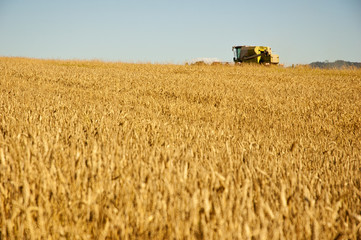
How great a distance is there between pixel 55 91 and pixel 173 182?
7.09 m

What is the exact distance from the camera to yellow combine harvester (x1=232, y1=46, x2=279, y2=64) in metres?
25.0

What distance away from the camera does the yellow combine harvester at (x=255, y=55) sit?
25.0 metres

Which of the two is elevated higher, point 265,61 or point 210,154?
point 265,61

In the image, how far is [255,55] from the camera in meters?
25.0

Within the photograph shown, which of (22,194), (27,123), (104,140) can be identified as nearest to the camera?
(22,194)

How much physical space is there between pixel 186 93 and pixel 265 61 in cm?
1827

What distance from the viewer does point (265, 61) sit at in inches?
987

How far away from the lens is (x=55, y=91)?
8234 millimetres

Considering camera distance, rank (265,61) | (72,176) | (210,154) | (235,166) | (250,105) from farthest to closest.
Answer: (265,61) < (250,105) < (210,154) < (235,166) < (72,176)

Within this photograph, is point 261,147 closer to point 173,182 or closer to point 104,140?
point 104,140

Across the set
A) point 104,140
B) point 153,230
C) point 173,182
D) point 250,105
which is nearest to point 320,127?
point 250,105

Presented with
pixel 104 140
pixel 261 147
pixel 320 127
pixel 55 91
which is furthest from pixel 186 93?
pixel 104 140

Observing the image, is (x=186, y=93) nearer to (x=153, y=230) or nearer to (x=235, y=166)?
(x=235, y=166)

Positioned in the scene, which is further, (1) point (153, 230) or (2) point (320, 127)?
(2) point (320, 127)
